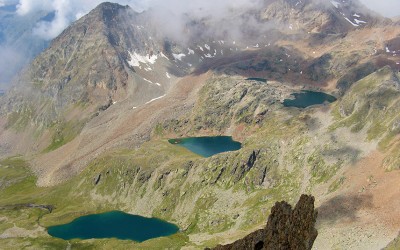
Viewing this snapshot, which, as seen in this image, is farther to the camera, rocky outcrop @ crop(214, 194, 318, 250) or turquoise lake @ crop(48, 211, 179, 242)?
turquoise lake @ crop(48, 211, 179, 242)

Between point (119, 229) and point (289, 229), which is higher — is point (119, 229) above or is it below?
below

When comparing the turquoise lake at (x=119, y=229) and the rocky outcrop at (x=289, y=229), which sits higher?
the rocky outcrop at (x=289, y=229)

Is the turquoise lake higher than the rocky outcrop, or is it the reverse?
the rocky outcrop

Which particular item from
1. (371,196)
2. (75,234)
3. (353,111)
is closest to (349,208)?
(371,196)

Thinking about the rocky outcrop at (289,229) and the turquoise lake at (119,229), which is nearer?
the rocky outcrop at (289,229)

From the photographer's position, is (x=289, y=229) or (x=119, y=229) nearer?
(x=289, y=229)
